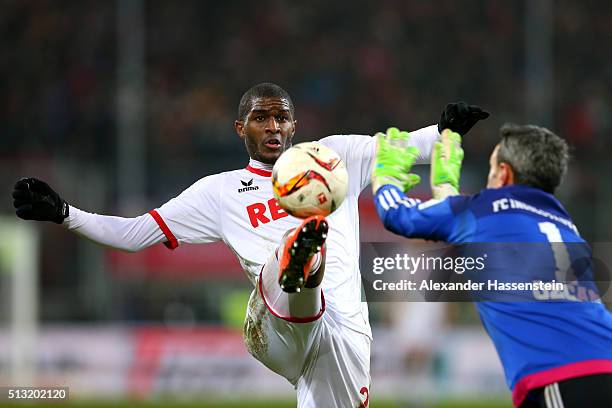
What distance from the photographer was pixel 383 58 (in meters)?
18.9

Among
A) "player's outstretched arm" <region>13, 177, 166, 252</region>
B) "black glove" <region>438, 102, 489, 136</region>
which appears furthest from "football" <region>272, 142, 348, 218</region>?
"player's outstretched arm" <region>13, 177, 166, 252</region>

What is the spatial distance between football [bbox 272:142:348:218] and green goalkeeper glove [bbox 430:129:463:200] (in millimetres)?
529

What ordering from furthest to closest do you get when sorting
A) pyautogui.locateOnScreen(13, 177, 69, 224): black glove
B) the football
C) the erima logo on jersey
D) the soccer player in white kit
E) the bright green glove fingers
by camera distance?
the erima logo on jersey < pyautogui.locateOnScreen(13, 177, 69, 224): black glove < the soccer player in white kit < the football < the bright green glove fingers

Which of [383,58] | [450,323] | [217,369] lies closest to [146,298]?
[217,369]

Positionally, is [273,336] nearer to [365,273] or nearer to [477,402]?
[365,273]

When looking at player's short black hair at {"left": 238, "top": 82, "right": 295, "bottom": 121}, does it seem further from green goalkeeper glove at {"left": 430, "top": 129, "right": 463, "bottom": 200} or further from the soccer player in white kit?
green goalkeeper glove at {"left": 430, "top": 129, "right": 463, "bottom": 200}

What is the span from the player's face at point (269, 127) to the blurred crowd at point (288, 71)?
31.3ft

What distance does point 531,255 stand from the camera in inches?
186

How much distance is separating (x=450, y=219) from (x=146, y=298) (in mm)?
11982

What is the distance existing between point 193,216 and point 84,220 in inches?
25.9

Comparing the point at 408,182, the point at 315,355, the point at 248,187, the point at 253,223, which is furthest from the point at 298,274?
the point at 248,187

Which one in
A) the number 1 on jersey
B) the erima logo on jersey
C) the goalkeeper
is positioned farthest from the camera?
the erima logo on jersey

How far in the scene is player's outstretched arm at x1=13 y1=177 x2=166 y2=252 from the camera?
6137 millimetres

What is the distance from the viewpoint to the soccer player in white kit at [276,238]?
5848mm
